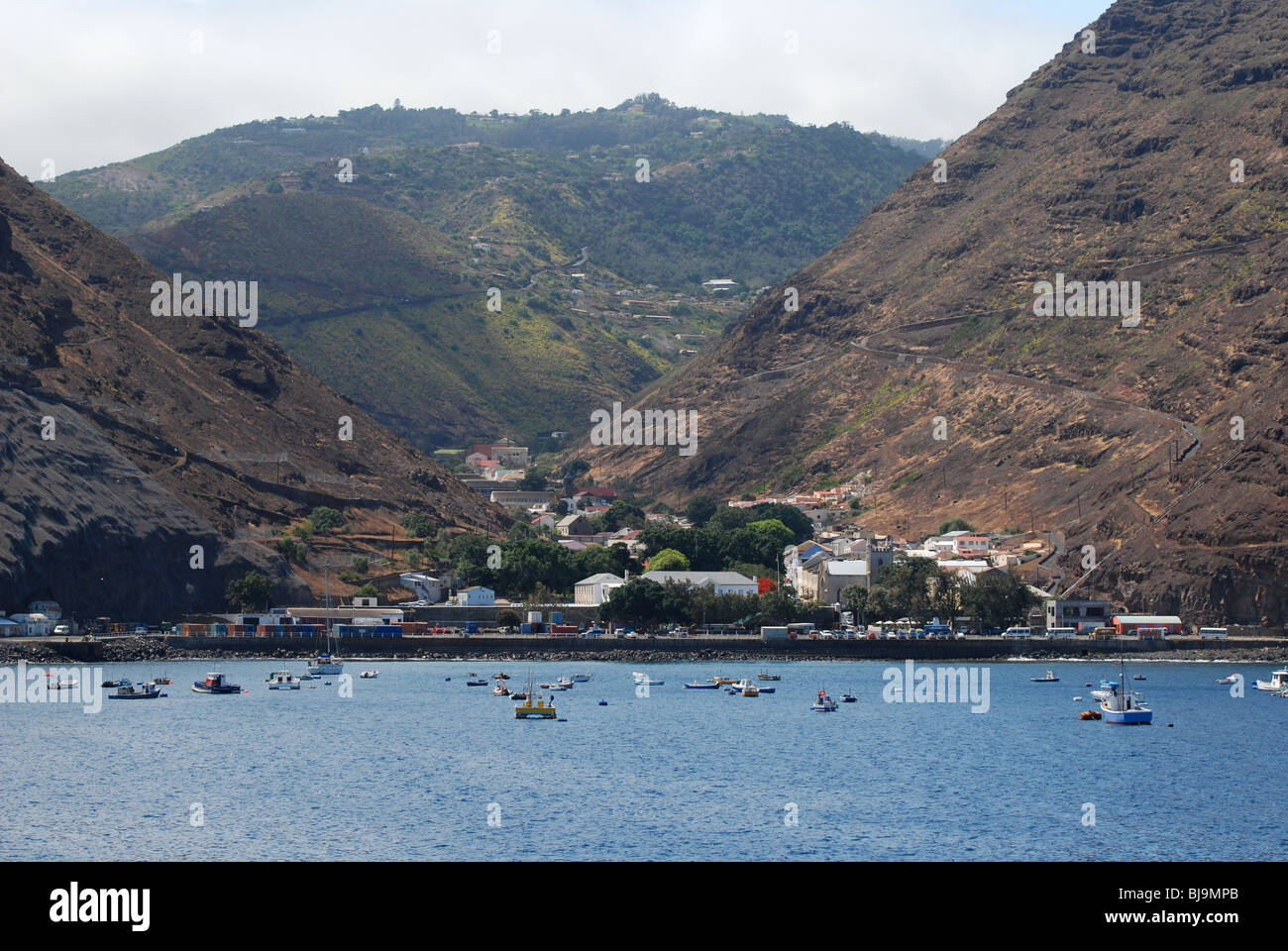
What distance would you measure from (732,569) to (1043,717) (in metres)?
72.0

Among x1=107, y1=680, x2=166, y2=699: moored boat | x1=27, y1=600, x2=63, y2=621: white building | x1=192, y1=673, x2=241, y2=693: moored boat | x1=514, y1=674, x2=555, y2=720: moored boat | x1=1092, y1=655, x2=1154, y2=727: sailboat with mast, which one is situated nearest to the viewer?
x1=1092, y1=655, x2=1154, y2=727: sailboat with mast

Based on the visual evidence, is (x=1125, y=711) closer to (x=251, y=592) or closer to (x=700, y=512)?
(x=251, y=592)

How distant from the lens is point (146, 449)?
148 m

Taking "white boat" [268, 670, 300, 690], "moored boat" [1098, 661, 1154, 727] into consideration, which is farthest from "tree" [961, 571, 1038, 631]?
"white boat" [268, 670, 300, 690]

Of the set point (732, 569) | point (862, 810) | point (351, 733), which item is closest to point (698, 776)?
point (862, 810)

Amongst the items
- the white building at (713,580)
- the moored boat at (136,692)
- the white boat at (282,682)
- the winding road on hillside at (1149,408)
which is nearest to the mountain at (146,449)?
the white boat at (282,682)

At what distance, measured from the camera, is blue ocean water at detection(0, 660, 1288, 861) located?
49.2 m

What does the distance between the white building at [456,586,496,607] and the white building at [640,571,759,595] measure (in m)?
13.4

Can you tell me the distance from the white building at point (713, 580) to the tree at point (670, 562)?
145 centimetres

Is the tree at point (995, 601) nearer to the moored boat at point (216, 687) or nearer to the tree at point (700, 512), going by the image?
the tree at point (700, 512)

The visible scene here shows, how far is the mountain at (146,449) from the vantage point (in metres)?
127

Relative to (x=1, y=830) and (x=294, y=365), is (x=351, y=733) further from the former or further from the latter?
(x=294, y=365)

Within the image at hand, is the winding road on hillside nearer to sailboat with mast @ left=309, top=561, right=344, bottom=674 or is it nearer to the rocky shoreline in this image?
the rocky shoreline

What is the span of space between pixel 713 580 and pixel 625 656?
20.5m
